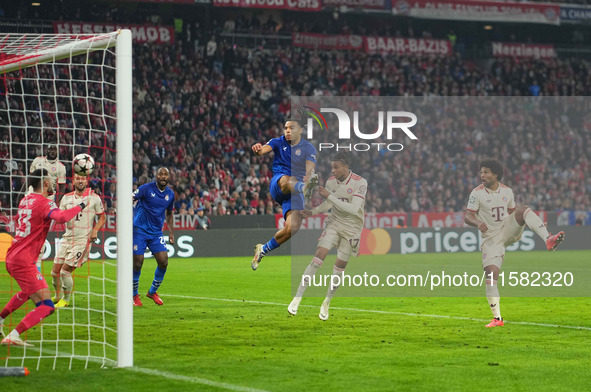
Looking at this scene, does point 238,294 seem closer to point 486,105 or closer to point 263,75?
point 263,75

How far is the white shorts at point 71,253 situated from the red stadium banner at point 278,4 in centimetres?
2311

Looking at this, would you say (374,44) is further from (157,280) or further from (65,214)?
(65,214)

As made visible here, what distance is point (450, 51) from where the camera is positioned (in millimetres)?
41125

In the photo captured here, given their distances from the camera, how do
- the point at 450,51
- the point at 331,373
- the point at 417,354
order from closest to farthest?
the point at 331,373 → the point at 417,354 → the point at 450,51

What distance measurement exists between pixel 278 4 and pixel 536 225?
85.7ft

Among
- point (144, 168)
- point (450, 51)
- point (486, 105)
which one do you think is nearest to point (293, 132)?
point (144, 168)

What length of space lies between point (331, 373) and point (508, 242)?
181 inches

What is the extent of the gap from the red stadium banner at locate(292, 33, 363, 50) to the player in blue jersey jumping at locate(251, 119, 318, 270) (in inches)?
1042

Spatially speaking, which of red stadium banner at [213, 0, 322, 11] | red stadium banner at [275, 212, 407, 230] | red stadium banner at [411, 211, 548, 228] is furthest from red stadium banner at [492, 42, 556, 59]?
red stadium banner at [275, 212, 407, 230]

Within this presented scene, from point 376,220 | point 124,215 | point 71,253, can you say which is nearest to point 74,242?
point 71,253

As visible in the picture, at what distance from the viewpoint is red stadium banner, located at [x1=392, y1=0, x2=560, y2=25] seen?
38.0 m

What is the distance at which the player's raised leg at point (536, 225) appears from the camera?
1073 centimetres

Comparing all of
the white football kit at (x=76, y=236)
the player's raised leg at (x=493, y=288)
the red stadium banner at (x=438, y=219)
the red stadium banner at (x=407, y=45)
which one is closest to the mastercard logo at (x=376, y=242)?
the red stadium banner at (x=438, y=219)

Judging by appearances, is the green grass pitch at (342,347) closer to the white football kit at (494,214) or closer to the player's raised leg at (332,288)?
the player's raised leg at (332,288)
